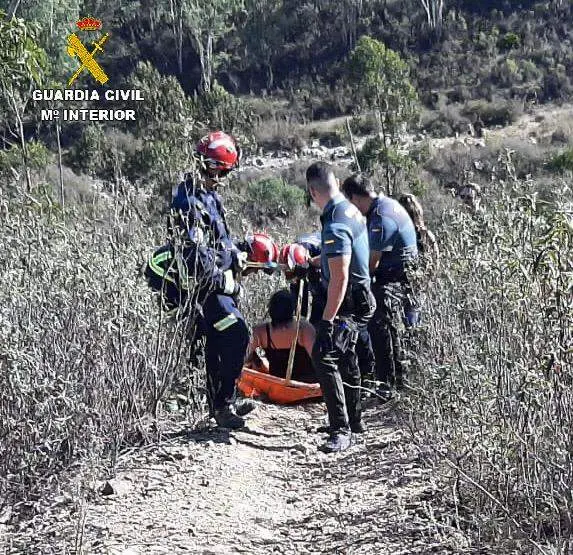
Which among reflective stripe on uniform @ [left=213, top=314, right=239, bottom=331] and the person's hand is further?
the person's hand

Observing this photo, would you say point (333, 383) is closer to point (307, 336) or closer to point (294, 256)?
point (307, 336)

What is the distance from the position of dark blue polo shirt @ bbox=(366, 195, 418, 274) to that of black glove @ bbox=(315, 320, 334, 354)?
104 cm

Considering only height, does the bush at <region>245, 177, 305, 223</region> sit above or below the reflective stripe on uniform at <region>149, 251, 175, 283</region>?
below

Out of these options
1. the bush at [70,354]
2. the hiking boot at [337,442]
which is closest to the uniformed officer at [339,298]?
the hiking boot at [337,442]

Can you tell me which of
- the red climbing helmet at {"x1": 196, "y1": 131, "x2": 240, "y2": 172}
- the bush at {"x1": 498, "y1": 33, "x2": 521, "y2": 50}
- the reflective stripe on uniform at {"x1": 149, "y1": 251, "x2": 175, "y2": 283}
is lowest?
the reflective stripe on uniform at {"x1": 149, "y1": 251, "x2": 175, "y2": 283}

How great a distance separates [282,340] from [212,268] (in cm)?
111

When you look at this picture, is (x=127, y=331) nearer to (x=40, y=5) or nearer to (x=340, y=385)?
(x=340, y=385)

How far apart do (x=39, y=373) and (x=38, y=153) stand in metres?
19.2

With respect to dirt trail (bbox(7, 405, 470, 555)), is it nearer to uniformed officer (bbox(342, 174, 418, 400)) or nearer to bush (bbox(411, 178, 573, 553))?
bush (bbox(411, 178, 573, 553))

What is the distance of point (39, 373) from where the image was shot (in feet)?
12.9

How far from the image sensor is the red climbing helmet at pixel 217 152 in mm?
5148

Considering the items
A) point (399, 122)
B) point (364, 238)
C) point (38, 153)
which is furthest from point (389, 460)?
point (399, 122)

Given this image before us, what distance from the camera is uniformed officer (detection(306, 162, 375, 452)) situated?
16.3 feet

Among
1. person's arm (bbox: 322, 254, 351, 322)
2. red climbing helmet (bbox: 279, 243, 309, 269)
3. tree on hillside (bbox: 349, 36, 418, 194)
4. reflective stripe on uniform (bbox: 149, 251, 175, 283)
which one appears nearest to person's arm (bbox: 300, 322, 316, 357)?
red climbing helmet (bbox: 279, 243, 309, 269)
